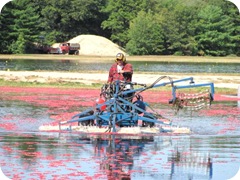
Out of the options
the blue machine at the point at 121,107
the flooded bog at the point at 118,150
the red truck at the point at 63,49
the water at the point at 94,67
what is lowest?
the red truck at the point at 63,49

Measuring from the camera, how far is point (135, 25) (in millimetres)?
106562

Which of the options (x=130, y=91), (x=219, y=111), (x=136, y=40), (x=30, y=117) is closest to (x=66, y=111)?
(x=30, y=117)

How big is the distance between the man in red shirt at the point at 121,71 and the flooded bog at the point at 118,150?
4.84 feet

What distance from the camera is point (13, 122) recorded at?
71.5 feet

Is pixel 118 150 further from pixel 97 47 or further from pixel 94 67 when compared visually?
pixel 97 47

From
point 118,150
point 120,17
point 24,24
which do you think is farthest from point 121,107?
point 120,17

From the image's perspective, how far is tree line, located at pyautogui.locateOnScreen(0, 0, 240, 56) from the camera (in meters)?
96.9

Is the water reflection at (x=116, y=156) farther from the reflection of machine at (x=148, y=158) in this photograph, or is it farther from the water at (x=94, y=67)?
the water at (x=94, y=67)

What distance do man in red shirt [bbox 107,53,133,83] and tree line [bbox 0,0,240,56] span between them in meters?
76.1

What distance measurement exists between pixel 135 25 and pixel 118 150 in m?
90.4

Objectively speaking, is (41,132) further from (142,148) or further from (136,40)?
(136,40)

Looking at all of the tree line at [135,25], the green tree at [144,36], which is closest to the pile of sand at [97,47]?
the green tree at [144,36]

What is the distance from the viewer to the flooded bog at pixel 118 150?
14.0 meters

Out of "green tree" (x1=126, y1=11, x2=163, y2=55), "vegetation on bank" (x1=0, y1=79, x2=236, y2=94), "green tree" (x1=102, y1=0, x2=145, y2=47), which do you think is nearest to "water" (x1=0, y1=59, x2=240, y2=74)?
"vegetation on bank" (x1=0, y1=79, x2=236, y2=94)
